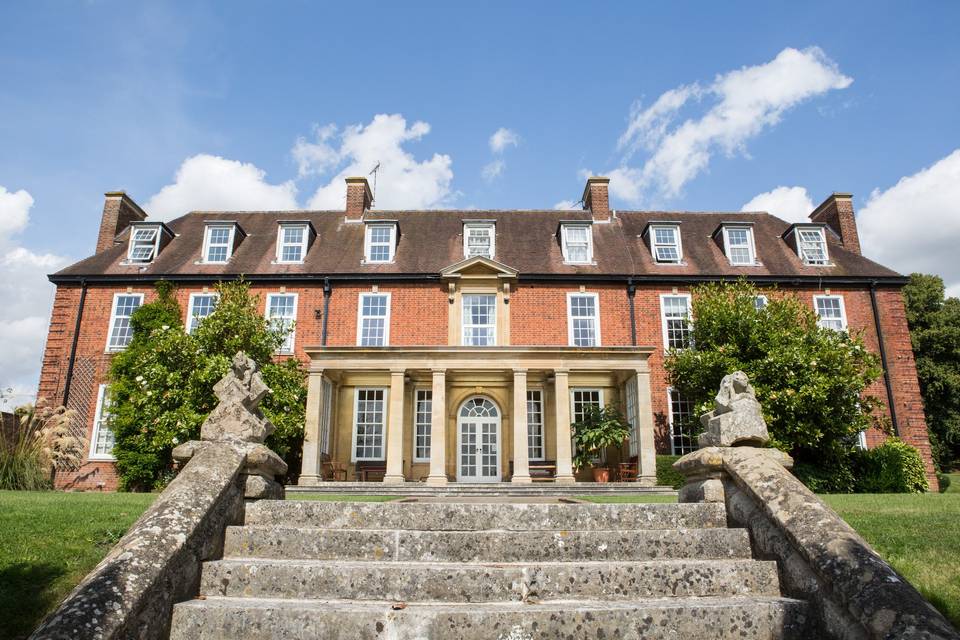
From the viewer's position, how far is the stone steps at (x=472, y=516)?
482cm

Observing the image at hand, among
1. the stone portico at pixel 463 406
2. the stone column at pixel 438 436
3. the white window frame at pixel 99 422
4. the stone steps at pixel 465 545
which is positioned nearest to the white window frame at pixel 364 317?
the stone portico at pixel 463 406

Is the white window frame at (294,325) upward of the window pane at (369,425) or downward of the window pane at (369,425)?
upward

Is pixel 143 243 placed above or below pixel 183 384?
above

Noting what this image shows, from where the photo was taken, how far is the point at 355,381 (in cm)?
1981

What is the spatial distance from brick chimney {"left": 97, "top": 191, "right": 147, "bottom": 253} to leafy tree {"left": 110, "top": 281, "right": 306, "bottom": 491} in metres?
5.93

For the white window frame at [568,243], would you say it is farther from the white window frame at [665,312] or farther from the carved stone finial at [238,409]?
the carved stone finial at [238,409]

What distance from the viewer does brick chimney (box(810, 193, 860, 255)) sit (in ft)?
75.7

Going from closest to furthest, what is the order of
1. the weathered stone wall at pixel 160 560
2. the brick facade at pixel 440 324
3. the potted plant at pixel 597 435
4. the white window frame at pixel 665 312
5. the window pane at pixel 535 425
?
the weathered stone wall at pixel 160 560 → the potted plant at pixel 597 435 → the window pane at pixel 535 425 → the brick facade at pixel 440 324 → the white window frame at pixel 665 312

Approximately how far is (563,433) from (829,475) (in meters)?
7.73

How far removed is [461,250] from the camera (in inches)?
878

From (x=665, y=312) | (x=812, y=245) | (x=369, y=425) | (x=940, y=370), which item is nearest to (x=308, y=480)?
(x=369, y=425)

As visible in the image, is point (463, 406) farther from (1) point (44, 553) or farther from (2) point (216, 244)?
(1) point (44, 553)

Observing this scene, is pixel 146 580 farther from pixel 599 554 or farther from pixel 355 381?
pixel 355 381

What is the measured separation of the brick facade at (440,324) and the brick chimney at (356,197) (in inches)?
177
